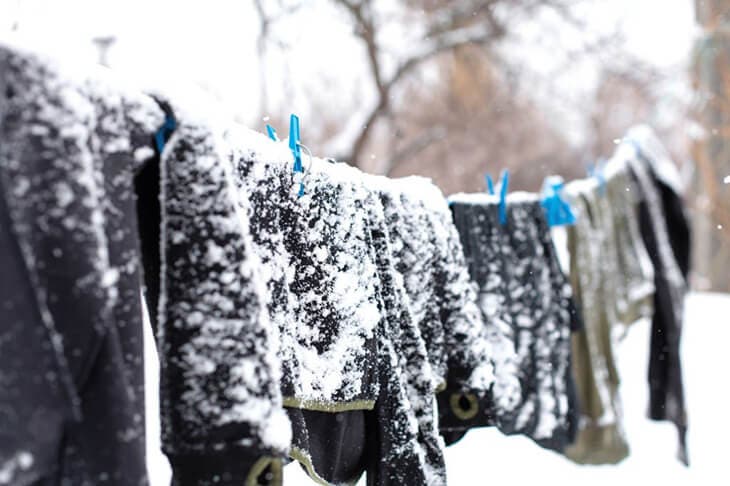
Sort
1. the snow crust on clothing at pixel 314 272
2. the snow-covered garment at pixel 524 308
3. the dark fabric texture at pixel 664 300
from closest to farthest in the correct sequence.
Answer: the snow crust on clothing at pixel 314 272, the snow-covered garment at pixel 524 308, the dark fabric texture at pixel 664 300

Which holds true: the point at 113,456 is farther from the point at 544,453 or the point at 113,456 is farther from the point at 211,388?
the point at 544,453

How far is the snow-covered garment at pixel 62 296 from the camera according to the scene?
0.59 meters

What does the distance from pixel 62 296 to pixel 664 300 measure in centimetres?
245

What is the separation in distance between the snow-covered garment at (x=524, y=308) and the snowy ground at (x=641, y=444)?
1.11 ft

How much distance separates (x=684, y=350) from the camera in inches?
181

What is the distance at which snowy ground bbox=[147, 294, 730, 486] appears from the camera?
2207 mm

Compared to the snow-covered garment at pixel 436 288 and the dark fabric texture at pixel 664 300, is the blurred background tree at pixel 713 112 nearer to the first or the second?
the dark fabric texture at pixel 664 300

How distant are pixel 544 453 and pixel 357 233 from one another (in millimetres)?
1930

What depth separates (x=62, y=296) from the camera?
62 centimetres

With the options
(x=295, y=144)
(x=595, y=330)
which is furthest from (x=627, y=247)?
(x=295, y=144)

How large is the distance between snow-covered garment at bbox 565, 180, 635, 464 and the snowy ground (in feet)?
0.68

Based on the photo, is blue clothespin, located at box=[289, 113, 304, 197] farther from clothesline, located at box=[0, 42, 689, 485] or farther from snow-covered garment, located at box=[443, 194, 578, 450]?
snow-covered garment, located at box=[443, 194, 578, 450]

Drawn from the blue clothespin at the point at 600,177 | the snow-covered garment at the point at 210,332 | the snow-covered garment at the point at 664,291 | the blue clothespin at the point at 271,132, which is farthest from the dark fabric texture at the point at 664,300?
the snow-covered garment at the point at 210,332

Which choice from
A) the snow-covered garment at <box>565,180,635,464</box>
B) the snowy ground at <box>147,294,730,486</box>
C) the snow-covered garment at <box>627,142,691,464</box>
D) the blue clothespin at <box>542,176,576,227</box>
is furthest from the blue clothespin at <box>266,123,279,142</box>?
the snow-covered garment at <box>627,142,691,464</box>
